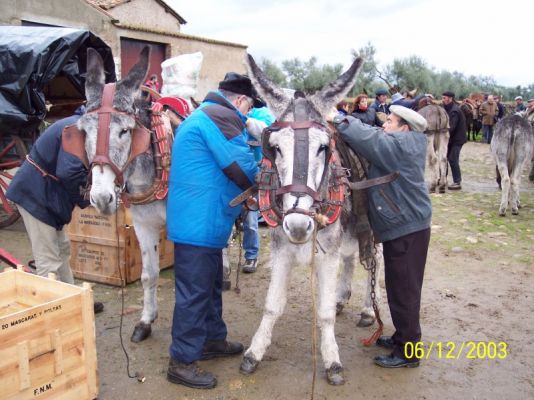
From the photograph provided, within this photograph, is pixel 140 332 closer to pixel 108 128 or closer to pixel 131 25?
pixel 108 128

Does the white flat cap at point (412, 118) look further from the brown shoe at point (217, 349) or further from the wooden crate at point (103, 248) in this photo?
the wooden crate at point (103, 248)

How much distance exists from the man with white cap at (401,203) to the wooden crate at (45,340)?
2.28 m

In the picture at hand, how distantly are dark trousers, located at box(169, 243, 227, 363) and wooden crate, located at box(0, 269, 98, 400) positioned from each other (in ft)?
2.06

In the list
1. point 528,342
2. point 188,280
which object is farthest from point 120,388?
point 528,342

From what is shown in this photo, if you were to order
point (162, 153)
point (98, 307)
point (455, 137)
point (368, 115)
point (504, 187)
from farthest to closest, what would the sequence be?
point (455, 137) < point (368, 115) < point (504, 187) < point (98, 307) < point (162, 153)

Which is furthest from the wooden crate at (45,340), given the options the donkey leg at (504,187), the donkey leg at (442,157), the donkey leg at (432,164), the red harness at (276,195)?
the donkey leg at (442,157)

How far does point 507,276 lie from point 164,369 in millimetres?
4649

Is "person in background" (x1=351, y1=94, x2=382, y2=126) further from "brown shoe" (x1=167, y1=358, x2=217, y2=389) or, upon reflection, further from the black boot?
"brown shoe" (x1=167, y1=358, x2=217, y2=389)

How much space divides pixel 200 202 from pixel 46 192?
1.58 m

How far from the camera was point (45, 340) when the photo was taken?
116 inches

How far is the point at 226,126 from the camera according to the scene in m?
3.37

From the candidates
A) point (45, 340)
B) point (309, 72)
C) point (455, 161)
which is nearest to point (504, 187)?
point (455, 161)

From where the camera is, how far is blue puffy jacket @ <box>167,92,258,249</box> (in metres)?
3.35
